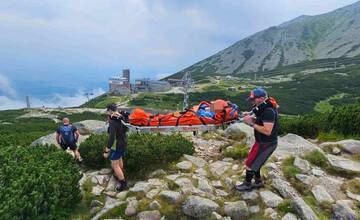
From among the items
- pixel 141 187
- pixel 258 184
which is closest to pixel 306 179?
pixel 258 184

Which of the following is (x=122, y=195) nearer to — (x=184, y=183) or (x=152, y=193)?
(x=152, y=193)

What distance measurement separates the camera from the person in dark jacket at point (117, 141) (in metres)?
10.0

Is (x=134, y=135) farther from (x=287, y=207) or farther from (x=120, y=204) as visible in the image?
(x=287, y=207)

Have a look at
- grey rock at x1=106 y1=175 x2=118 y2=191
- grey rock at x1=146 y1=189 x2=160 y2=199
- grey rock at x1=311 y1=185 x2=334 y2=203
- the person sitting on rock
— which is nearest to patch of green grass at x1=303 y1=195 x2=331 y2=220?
grey rock at x1=311 y1=185 x2=334 y2=203

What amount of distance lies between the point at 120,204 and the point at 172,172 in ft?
6.53

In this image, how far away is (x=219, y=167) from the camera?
429 inches

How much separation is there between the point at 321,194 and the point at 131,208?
15.0ft

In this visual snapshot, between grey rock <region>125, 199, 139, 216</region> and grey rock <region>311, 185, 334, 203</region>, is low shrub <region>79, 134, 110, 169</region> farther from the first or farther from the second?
grey rock <region>311, 185, 334, 203</region>

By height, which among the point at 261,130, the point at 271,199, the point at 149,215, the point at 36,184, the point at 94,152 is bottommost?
the point at 149,215

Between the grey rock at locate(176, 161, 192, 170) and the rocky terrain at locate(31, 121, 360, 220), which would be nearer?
the rocky terrain at locate(31, 121, 360, 220)

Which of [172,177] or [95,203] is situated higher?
[172,177]

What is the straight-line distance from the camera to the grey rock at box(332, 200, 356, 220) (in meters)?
8.27

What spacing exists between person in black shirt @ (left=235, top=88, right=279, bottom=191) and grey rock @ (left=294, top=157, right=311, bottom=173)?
5.02 ft

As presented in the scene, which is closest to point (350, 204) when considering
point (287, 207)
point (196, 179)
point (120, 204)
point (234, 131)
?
point (287, 207)
